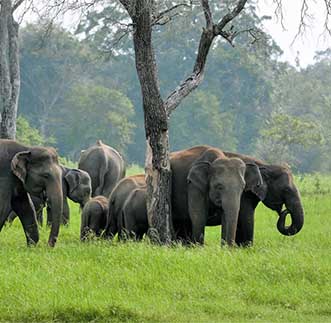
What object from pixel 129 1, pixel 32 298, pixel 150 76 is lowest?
pixel 32 298

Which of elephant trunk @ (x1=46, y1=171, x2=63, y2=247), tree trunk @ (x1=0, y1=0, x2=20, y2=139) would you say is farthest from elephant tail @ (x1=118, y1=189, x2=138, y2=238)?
tree trunk @ (x1=0, y1=0, x2=20, y2=139)

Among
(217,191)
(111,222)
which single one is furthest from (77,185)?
(217,191)

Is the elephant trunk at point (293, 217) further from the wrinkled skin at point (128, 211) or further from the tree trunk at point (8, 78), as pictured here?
the tree trunk at point (8, 78)

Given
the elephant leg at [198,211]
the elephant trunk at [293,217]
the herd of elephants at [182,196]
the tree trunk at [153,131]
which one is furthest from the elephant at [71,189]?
the elephant trunk at [293,217]

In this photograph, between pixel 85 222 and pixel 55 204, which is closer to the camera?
pixel 55 204

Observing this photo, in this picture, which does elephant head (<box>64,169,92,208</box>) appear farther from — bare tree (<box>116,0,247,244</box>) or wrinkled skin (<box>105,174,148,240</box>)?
bare tree (<box>116,0,247,244</box>)

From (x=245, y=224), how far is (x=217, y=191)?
85 centimetres

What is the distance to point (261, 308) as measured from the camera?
32.3 feet

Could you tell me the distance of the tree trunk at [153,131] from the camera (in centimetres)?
1408

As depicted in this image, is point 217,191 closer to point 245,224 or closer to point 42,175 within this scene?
point 245,224

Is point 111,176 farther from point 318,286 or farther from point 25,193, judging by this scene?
point 318,286

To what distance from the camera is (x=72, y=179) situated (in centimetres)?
1716

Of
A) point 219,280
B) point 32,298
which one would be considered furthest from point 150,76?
point 32,298

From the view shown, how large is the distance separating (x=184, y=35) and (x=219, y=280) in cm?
5093
